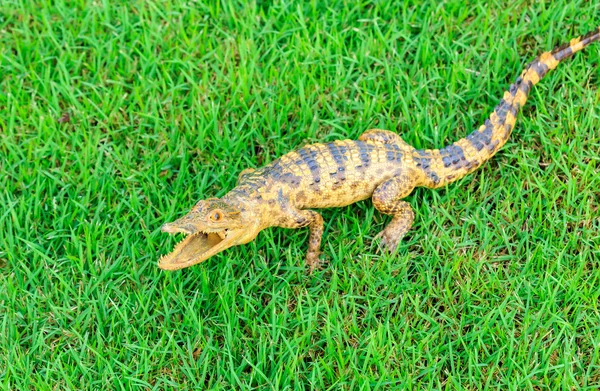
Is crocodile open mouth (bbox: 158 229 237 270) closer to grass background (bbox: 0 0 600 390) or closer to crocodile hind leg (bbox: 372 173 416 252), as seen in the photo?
grass background (bbox: 0 0 600 390)

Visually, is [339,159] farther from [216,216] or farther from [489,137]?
[489,137]

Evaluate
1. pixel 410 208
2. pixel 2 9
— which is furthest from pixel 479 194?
pixel 2 9

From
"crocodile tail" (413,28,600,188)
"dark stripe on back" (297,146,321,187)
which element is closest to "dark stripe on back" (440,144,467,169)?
"crocodile tail" (413,28,600,188)

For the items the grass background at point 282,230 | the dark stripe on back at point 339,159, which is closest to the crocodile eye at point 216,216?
the grass background at point 282,230

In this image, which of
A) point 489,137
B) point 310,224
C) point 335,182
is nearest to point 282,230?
point 310,224

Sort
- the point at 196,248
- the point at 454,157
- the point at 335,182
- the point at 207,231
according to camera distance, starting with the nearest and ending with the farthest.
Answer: the point at 207,231 → the point at 196,248 → the point at 335,182 → the point at 454,157

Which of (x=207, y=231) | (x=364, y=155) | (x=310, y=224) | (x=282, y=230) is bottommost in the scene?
(x=282, y=230)
